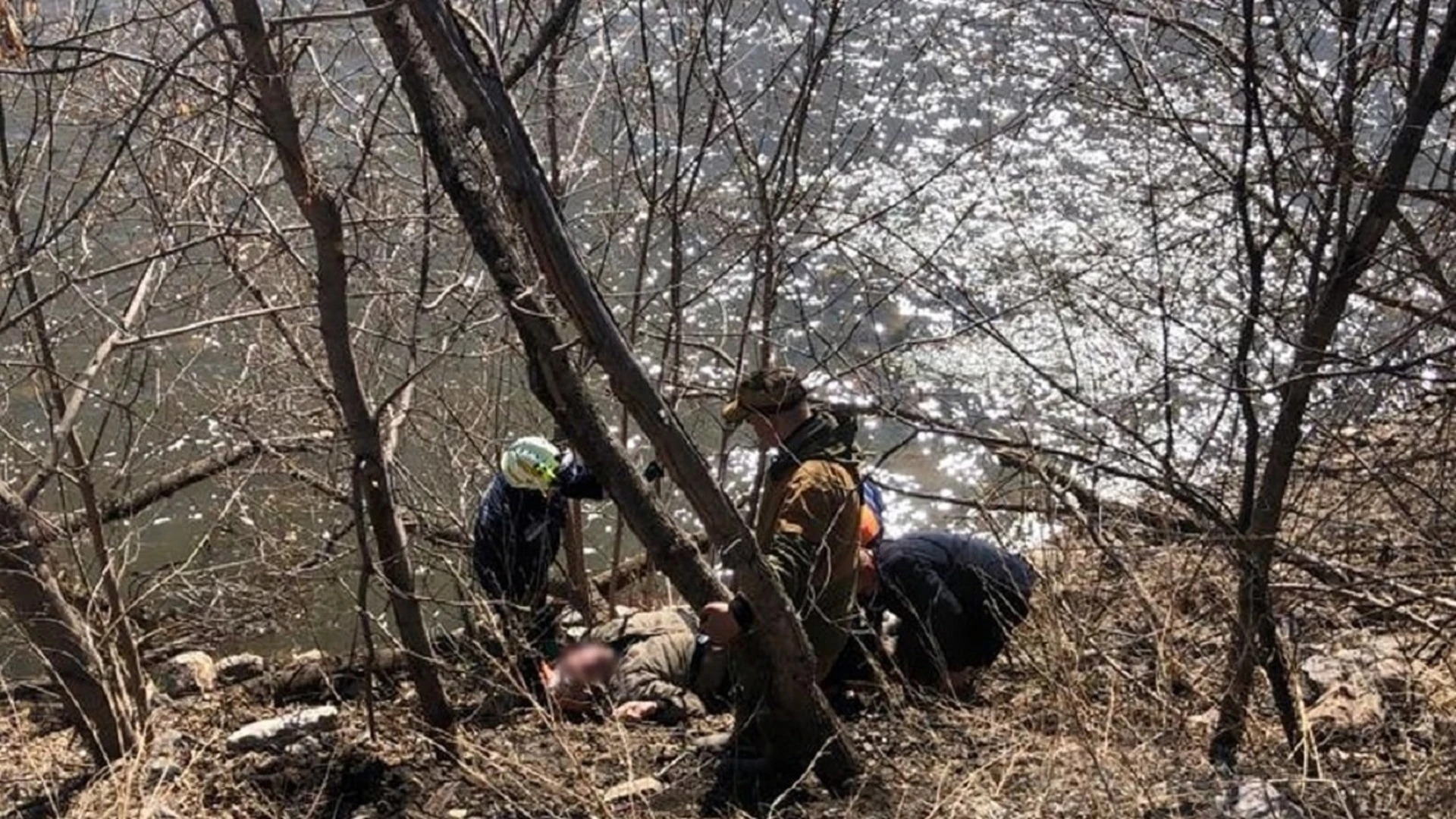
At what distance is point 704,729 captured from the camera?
6.31 meters

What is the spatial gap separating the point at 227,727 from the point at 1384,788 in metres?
4.66

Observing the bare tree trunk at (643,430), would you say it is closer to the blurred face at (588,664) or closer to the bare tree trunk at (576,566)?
the blurred face at (588,664)

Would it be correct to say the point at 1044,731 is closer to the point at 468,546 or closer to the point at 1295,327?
the point at 1295,327

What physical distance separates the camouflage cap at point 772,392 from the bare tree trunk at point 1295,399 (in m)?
1.56

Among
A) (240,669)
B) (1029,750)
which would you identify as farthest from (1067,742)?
(240,669)

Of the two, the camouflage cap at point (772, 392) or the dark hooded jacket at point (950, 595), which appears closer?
the camouflage cap at point (772, 392)

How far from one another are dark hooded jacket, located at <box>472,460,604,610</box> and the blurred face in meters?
0.37

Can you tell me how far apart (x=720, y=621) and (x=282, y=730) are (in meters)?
2.19

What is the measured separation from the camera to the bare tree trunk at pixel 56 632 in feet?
17.4

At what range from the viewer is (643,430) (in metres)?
4.59

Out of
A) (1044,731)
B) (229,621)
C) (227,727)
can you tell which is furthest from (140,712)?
(1044,731)

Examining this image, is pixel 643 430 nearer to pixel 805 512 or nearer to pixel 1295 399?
pixel 805 512

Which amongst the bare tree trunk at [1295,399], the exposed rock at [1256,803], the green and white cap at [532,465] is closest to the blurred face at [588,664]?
the green and white cap at [532,465]

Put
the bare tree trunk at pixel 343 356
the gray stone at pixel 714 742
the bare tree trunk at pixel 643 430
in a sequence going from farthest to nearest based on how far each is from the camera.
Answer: the gray stone at pixel 714 742 < the bare tree trunk at pixel 343 356 < the bare tree trunk at pixel 643 430
